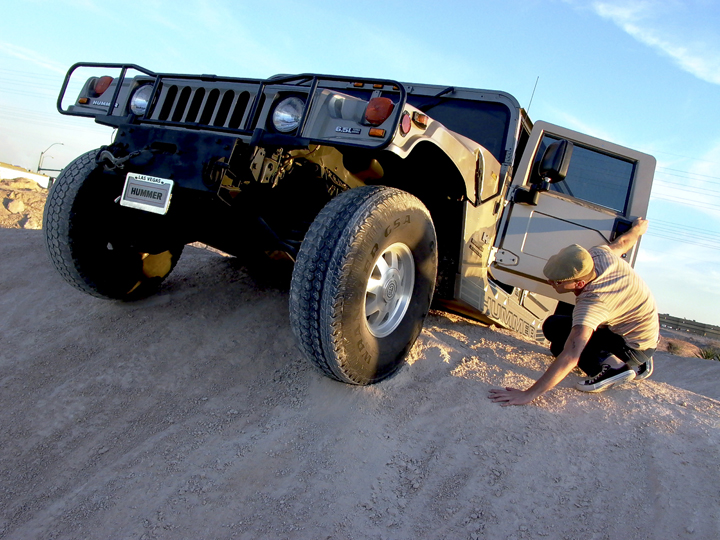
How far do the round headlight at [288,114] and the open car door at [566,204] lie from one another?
7.41ft

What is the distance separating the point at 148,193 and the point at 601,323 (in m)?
2.76

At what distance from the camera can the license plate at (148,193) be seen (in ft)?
9.43

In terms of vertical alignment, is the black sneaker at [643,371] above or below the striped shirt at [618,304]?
below

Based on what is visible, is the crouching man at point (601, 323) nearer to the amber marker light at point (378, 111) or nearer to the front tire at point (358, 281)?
the front tire at point (358, 281)

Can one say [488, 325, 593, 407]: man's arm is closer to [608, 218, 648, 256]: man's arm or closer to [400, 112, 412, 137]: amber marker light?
[400, 112, 412, 137]: amber marker light

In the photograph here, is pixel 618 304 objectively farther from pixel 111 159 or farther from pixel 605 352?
pixel 111 159

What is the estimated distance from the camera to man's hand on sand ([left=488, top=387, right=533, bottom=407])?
2.99m

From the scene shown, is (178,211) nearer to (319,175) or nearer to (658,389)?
(319,175)

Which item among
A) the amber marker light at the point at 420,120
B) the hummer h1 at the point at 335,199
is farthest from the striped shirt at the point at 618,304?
the amber marker light at the point at 420,120

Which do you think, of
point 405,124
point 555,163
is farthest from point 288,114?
point 555,163

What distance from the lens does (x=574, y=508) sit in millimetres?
2283

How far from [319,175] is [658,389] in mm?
2641

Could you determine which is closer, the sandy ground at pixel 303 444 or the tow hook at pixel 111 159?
the sandy ground at pixel 303 444

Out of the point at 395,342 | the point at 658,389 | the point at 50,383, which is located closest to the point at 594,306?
the point at 658,389
